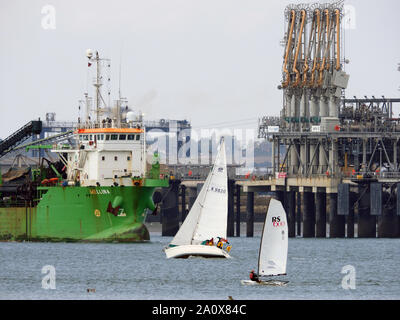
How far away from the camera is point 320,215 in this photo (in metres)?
141

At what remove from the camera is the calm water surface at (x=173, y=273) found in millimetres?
73625

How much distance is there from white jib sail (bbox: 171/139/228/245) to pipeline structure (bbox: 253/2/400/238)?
5037 cm

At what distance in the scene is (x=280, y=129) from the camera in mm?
151000

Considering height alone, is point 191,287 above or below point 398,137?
below

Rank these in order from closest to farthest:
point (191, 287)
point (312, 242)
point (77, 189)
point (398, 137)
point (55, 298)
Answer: point (55, 298), point (191, 287), point (77, 189), point (312, 242), point (398, 137)

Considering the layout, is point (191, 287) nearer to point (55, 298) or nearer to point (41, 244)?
point (55, 298)

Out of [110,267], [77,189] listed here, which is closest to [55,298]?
[110,267]

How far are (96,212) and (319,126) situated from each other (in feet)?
150

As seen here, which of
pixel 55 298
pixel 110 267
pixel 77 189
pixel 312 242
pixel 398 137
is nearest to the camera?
pixel 55 298

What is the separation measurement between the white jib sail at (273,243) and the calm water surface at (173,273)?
1.32 m

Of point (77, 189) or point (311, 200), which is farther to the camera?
point (311, 200)

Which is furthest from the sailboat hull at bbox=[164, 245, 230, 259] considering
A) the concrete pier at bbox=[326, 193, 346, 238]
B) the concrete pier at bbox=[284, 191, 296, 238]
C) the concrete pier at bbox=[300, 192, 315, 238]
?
the concrete pier at bbox=[284, 191, 296, 238]

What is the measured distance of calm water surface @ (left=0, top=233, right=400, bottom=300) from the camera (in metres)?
73.6
